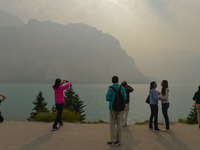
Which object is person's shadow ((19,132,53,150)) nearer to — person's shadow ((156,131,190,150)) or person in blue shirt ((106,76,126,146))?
person in blue shirt ((106,76,126,146))

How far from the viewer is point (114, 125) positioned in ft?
17.6

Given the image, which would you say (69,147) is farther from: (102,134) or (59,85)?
(59,85)

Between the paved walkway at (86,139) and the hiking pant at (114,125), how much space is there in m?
0.33

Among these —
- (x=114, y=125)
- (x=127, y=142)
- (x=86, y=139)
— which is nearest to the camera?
(x=114, y=125)

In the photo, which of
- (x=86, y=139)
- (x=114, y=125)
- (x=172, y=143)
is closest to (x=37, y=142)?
(x=86, y=139)

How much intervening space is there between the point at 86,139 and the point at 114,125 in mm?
1365

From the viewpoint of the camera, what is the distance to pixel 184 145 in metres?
5.28

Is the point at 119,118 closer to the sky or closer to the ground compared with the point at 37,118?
closer to the sky

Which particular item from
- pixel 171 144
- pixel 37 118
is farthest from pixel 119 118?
pixel 37 118

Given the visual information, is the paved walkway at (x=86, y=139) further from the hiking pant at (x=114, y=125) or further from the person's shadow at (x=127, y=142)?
the hiking pant at (x=114, y=125)

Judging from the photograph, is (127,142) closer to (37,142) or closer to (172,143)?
(172,143)

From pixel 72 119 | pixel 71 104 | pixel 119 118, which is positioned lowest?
pixel 71 104

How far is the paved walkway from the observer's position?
510cm

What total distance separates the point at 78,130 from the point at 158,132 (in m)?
3.74
